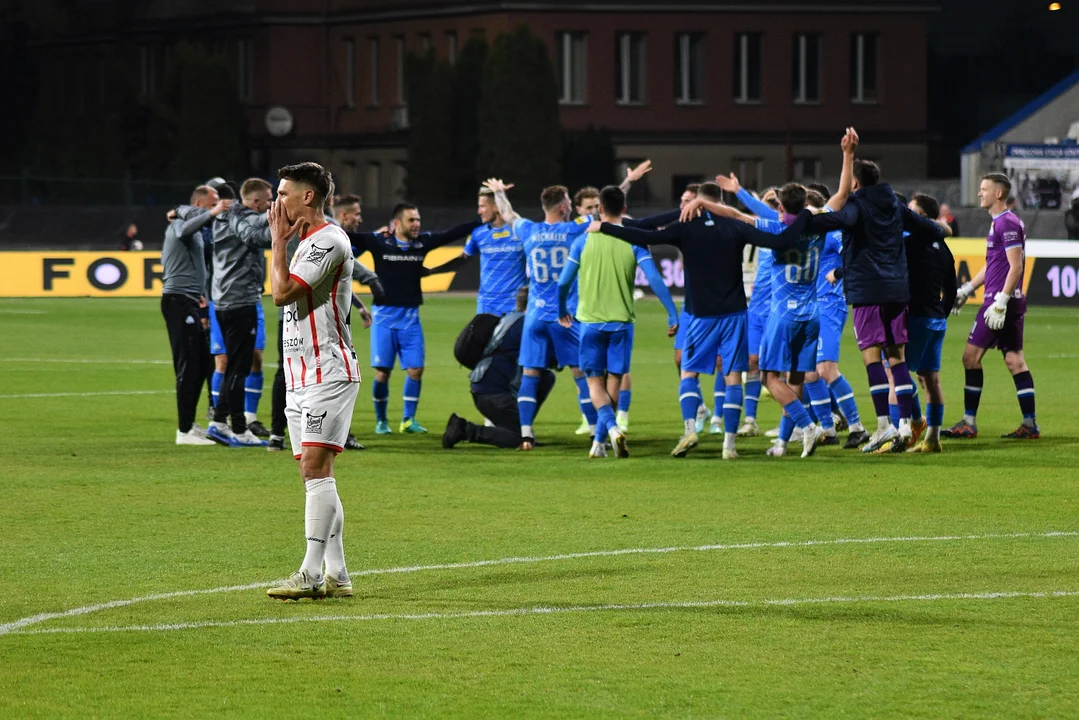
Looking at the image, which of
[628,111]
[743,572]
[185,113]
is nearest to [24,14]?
[185,113]

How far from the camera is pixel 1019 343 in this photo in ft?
52.3

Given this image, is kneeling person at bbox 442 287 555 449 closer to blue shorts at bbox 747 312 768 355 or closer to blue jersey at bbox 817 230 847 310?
blue shorts at bbox 747 312 768 355

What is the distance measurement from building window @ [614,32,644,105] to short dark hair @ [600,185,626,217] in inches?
2206

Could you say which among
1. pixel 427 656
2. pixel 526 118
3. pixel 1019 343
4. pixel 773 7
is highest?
pixel 773 7

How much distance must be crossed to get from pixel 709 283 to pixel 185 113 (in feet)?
172

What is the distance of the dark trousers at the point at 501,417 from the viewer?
50.5 feet

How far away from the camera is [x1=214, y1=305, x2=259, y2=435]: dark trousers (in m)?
15.1

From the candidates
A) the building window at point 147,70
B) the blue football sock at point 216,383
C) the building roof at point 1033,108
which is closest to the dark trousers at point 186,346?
the blue football sock at point 216,383

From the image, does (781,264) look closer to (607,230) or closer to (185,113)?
(607,230)

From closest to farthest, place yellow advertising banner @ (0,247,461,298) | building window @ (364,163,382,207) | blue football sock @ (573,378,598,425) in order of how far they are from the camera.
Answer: blue football sock @ (573,378,598,425)
yellow advertising banner @ (0,247,461,298)
building window @ (364,163,382,207)

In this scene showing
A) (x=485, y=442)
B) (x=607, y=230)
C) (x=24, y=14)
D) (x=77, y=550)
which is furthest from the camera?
(x=24, y=14)

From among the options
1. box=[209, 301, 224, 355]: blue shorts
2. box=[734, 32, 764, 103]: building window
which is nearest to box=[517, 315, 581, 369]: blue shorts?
box=[209, 301, 224, 355]: blue shorts

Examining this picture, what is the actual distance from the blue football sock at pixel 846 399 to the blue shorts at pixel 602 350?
1.84m

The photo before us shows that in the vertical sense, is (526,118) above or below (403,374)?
above
